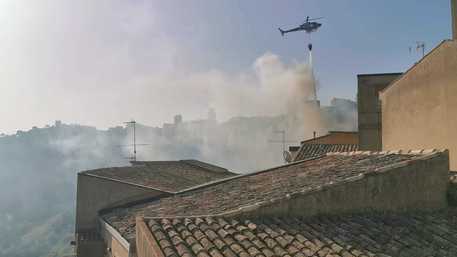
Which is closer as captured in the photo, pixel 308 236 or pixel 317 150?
pixel 308 236

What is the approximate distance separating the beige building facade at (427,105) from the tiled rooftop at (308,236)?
3.90m

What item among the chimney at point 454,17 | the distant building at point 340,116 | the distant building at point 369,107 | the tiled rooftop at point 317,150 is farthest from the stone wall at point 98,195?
the distant building at point 340,116

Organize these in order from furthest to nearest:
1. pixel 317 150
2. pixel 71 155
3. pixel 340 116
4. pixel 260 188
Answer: pixel 71 155 → pixel 340 116 → pixel 317 150 → pixel 260 188

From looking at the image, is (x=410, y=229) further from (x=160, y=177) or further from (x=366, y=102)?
(x=160, y=177)

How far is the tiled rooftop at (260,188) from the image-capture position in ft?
24.7

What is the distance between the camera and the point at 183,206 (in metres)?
10.3

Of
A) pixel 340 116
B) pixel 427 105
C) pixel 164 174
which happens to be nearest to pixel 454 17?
pixel 427 105

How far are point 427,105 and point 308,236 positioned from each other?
6.77 m

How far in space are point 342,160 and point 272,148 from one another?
49780mm

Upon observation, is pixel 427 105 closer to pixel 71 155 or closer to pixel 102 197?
pixel 102 197

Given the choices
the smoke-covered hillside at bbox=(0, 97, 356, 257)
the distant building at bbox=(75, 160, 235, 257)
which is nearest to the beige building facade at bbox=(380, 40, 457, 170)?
the distant building at bbox=(75, 160, 235, 257)

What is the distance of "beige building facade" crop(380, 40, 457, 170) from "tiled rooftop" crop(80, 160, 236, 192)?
776cm

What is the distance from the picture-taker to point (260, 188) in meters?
9.26

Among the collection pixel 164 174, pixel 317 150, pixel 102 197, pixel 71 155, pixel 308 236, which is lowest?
pixel 71 155
